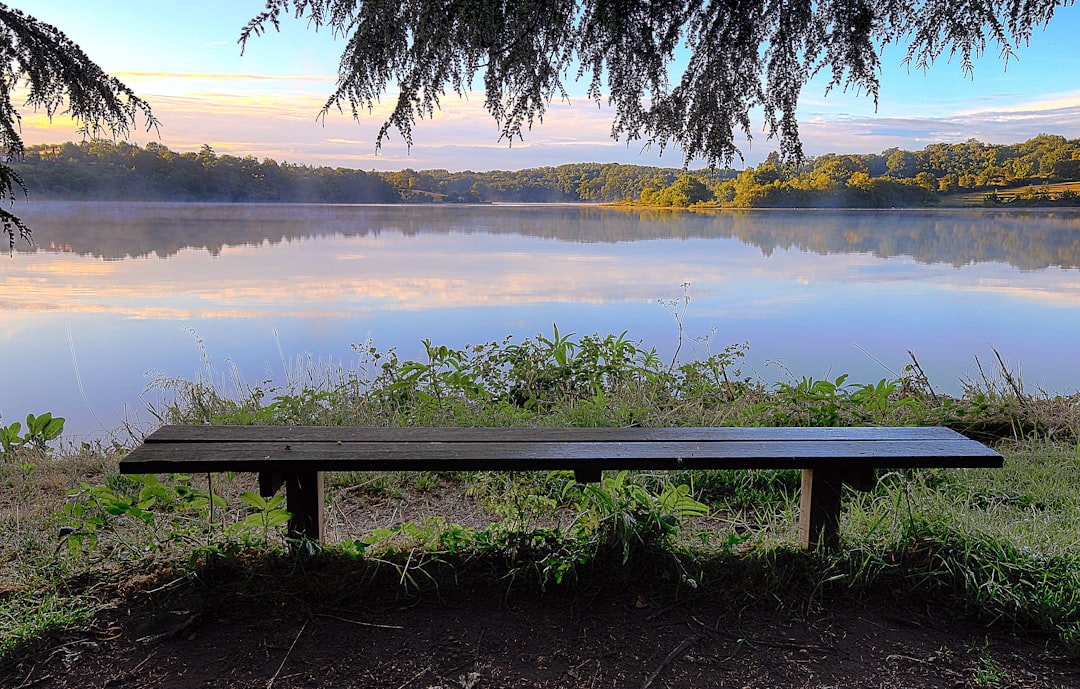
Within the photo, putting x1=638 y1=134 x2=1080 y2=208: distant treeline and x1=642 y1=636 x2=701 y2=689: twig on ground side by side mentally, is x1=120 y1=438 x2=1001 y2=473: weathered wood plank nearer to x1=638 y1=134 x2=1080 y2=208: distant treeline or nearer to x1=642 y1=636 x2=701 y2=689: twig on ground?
x1=642 y1=636 x2=701 y2=689: twig on ground

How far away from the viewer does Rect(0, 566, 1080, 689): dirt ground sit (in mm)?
1983

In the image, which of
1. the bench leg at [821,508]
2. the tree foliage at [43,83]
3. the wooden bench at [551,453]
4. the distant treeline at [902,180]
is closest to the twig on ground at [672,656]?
the wooden bench at [551,453]

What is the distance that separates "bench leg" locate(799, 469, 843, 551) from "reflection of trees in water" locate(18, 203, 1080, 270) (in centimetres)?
999

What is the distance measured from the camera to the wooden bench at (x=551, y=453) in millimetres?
2309

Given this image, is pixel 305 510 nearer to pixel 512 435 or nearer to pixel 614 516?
pixel 512 435

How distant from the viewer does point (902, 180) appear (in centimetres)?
982

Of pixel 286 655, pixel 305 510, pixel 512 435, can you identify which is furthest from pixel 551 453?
pixel 286 655

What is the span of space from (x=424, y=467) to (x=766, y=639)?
1.16 meters

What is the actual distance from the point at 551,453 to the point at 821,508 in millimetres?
962

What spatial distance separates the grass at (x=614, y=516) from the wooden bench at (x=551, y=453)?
131 mm

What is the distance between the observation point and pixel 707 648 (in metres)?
2.12

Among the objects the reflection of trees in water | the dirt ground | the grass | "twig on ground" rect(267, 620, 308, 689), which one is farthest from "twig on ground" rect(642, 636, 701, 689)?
the reflection of trees in water

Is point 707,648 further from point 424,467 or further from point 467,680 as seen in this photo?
point 424,467

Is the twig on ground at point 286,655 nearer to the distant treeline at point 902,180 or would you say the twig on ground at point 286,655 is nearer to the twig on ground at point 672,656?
the twig on ground at point 672,656
